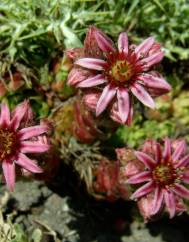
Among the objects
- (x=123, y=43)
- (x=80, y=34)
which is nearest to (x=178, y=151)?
(x=123, y=43)

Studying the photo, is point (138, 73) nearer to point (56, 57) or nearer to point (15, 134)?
point (15, 134)

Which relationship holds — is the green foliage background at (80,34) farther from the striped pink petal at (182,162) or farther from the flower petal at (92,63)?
the striped pink petal at (182,162)

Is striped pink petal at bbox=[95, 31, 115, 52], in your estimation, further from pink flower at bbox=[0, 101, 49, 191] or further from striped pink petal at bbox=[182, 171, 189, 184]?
striped pink petal at bbox=[182, 171, 189, 184]

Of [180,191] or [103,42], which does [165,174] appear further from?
[103,42]

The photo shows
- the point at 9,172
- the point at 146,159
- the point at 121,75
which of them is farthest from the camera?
the point at 146,159

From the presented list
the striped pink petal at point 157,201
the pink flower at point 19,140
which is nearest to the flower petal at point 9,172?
the pink flower at point 19,140

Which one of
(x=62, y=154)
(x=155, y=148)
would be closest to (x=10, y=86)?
(x=62, y=154)

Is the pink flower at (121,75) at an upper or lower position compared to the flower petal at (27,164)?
upper
